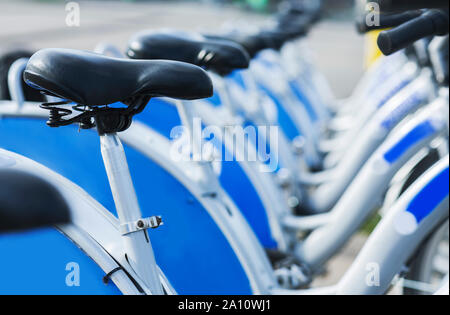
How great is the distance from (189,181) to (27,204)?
1162 mm

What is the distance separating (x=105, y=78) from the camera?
1.11 metres

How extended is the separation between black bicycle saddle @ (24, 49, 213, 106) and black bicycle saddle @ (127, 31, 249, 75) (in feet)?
1.71

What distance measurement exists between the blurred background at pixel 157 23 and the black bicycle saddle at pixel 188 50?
16.0 ft

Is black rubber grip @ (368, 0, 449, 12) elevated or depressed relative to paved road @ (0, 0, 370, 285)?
depressed

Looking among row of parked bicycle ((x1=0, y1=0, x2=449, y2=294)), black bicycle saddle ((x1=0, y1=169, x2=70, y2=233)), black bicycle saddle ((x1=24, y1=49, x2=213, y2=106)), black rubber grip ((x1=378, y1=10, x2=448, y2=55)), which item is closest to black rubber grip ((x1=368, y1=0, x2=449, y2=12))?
row of parked bicycle ((x1=0, y1=0, x2=449, y2=294))

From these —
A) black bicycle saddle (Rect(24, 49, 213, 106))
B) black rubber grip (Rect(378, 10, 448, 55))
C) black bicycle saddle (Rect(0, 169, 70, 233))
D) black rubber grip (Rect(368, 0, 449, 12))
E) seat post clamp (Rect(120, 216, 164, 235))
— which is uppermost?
black rubber grip (Rect(368, 0, 449, 12))

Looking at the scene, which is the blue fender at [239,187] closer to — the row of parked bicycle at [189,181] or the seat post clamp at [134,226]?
the row of parked bicycle at [189,181]

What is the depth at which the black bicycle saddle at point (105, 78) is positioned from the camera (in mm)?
1078

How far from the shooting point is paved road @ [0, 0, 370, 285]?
8.59 meters

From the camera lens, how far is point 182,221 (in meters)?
1.74

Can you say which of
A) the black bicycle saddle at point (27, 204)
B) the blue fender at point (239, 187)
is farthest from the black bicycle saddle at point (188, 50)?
the black bicycle saddle at point (27, 204)

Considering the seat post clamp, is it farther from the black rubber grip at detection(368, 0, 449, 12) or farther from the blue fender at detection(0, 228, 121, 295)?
the black rubber grip at detection(368, 0, 449, 12)

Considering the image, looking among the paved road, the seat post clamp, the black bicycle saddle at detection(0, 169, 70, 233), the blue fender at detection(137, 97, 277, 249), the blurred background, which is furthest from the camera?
the blurred background

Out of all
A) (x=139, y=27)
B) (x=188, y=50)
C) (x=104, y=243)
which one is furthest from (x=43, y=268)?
Result: (x=139, y=27)
